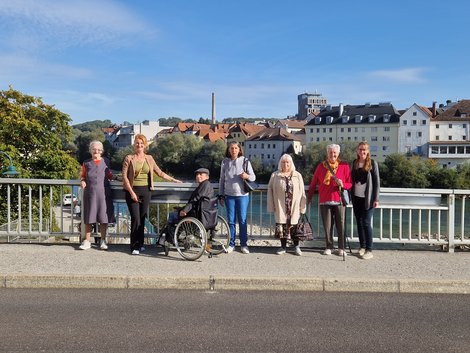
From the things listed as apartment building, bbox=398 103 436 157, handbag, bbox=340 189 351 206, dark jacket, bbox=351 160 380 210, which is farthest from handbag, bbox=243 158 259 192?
apartment building, bbox=398 103 436 157

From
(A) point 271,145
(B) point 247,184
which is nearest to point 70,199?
(B) point 247,184

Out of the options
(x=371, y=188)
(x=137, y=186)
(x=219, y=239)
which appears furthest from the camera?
(x=219, y=239)

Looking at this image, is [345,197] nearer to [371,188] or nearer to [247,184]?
[371,188]

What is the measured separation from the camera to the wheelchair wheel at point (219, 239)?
7.94 metres

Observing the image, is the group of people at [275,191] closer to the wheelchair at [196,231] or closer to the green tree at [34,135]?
the wheelchair at [196,231]

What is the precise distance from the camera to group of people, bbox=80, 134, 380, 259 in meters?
7.95

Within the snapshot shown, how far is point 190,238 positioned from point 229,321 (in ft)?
8.36

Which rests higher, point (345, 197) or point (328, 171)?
point (328, 171)

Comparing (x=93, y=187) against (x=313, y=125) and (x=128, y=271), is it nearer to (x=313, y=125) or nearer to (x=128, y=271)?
(x=128, y=271)

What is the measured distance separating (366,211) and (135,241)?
359 cm

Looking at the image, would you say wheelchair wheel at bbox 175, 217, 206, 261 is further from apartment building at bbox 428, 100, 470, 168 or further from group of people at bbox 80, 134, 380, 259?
apartment building at bbox 428, 100, 470, 168

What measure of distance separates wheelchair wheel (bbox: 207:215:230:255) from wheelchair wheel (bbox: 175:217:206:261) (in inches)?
10.2

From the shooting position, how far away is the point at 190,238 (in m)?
7.67

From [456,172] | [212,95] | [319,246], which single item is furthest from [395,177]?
[212,95]
